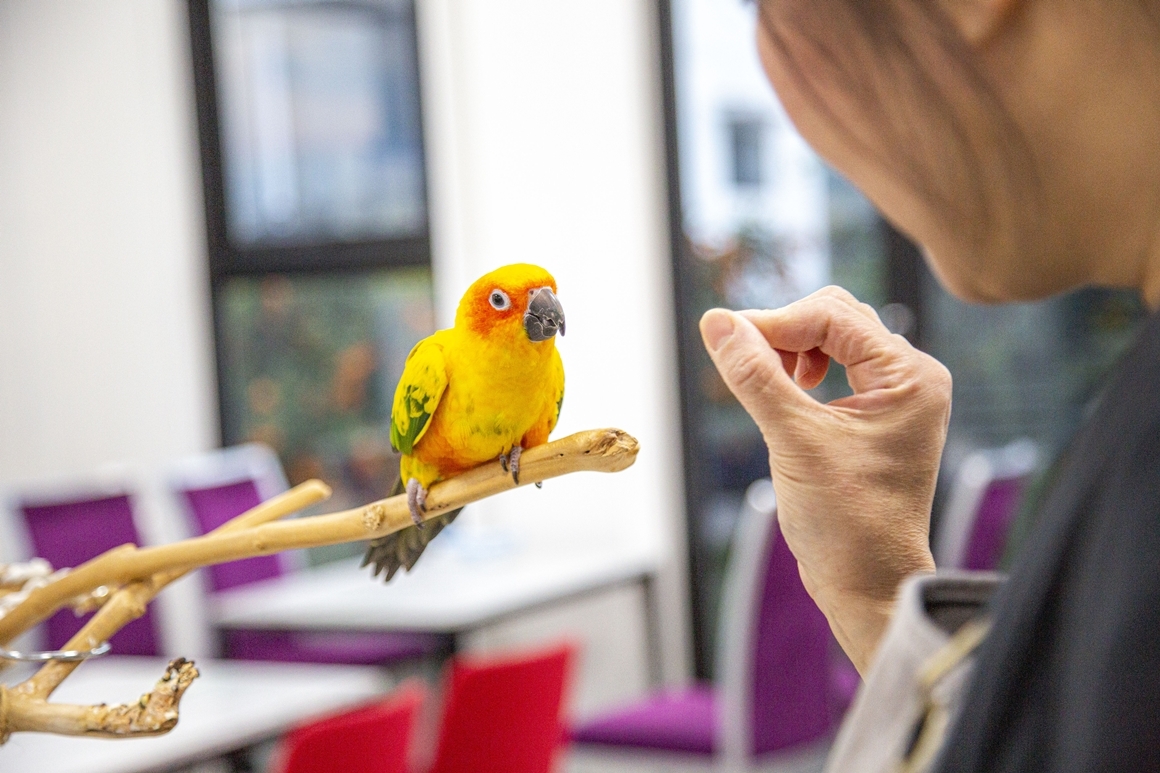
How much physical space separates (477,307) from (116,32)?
448 cm

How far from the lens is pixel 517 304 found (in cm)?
54

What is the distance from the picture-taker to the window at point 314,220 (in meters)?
4.19

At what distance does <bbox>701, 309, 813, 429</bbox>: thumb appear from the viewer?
0.49 metres

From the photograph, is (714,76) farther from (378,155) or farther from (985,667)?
(985,667)

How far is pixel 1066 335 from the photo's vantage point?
356 centimetres

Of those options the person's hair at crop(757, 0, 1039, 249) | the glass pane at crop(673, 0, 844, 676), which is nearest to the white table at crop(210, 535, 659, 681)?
the glass pane at crop(673, 0, 844, 676)

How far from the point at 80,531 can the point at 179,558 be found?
293cm

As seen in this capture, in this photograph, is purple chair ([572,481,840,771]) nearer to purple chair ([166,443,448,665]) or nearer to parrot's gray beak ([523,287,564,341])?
purple chair ([166,443,448,665])

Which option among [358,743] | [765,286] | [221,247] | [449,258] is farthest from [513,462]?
[221,247]

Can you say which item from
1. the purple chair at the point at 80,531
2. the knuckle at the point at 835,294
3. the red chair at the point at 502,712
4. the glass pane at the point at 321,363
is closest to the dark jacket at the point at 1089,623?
the knuckle at the point at 835,294

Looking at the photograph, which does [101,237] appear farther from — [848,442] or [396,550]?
[848,442]

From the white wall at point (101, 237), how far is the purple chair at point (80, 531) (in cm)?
129

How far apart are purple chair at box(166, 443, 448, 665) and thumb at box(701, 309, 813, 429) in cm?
310

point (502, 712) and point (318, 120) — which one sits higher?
point (318, 120)
